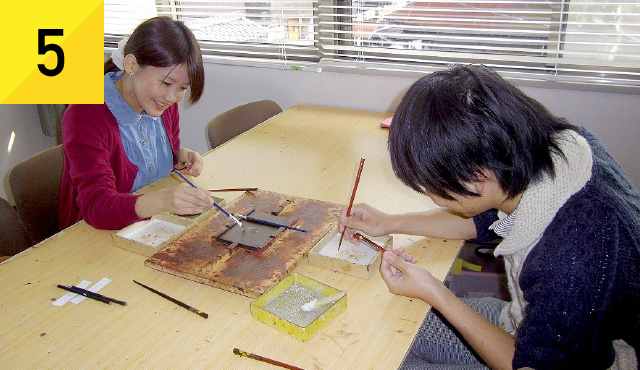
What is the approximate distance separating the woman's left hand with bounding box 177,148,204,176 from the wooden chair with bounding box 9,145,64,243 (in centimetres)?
39

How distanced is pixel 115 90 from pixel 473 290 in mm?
1497

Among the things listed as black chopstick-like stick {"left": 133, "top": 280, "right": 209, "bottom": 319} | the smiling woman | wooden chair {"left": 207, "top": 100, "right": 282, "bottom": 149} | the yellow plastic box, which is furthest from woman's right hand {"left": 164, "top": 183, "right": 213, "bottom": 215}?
wooden chair {"left": 207, "top": 100, "right": 282, "bottom": 149}

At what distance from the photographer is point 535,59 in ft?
7.11

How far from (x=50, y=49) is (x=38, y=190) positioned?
1435mm

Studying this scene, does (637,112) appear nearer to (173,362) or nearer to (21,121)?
(173,362)

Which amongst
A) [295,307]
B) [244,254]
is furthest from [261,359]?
[244,254]

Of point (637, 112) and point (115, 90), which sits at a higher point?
point (115, 90)

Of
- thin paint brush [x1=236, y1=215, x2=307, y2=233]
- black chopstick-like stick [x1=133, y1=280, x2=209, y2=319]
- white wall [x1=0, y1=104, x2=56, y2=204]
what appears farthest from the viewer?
white wall [x1=0, y1=104, x2=56, y2=204]

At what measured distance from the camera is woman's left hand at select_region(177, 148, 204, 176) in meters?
1.78

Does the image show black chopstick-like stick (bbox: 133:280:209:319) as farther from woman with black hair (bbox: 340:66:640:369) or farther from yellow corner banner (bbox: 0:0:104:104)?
yellow corner banner (bbox: 0:0:104:104)

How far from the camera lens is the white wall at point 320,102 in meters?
2.04

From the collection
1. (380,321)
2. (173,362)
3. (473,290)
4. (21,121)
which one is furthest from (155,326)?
(21,121)

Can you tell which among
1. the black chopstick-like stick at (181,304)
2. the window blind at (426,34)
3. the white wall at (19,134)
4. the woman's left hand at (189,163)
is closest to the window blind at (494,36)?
the window blind at (426,34)

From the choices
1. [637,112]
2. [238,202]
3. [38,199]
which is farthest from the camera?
[637,112]
